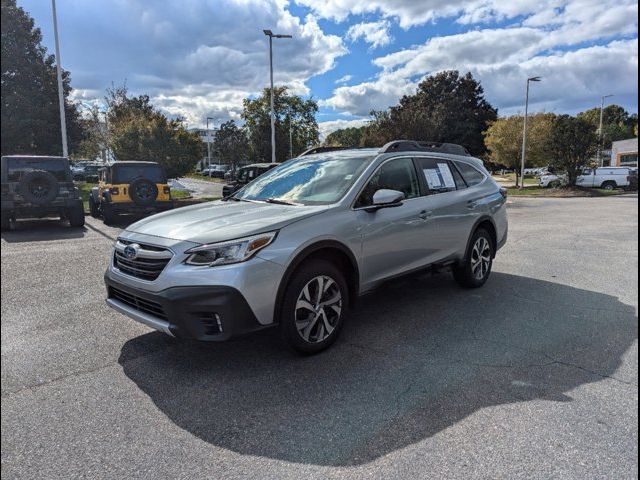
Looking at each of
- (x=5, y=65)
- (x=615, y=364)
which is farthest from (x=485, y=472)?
(x=5, y=65)

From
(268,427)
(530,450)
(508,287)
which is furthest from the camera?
(508,287)

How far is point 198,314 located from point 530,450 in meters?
2.19

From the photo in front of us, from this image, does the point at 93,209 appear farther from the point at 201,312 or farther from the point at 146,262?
the point at 201,312

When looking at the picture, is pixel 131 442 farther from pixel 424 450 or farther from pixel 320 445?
pixel 424 450

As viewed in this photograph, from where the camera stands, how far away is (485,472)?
236 centimetres

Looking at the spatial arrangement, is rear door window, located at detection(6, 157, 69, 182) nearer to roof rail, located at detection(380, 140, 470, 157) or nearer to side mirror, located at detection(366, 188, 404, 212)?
side mirror, located at detection(366, 188, 404, 212)

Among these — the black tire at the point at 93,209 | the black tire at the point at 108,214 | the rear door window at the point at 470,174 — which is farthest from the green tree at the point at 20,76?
the black tire at the point at 93,209

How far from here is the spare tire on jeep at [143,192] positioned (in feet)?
41.5

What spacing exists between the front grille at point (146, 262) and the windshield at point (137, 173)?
33.8 ft

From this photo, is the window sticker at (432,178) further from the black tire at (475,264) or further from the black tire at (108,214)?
the black tire at (108,214)

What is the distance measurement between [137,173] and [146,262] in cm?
1088

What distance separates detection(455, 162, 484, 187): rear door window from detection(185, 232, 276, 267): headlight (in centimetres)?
349

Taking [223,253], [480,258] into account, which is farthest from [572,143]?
[223,253]

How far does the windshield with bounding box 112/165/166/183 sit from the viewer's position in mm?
12906
